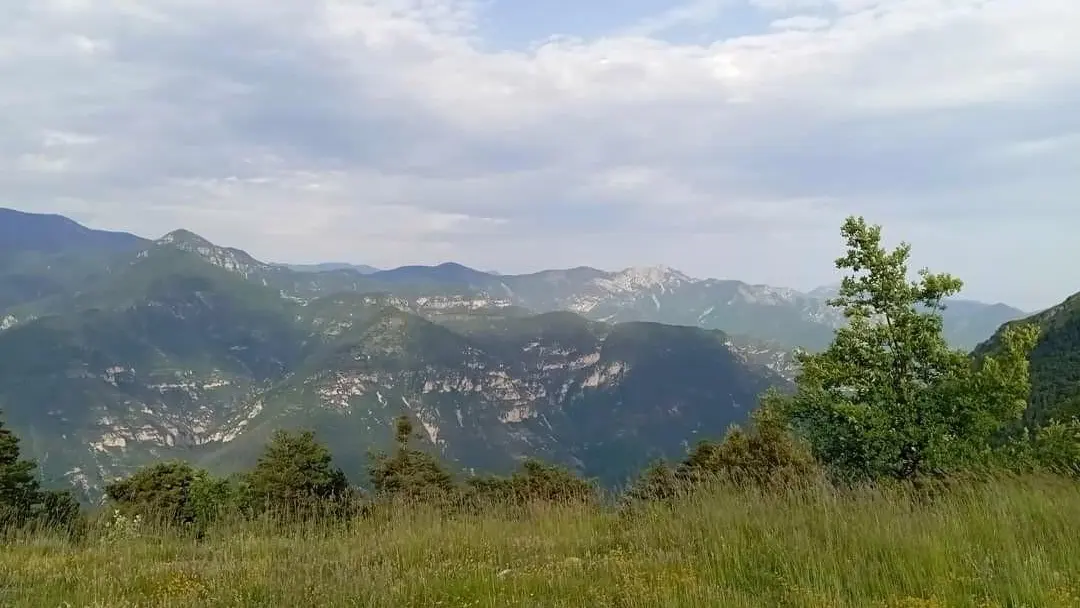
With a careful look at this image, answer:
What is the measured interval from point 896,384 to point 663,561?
13848 mm

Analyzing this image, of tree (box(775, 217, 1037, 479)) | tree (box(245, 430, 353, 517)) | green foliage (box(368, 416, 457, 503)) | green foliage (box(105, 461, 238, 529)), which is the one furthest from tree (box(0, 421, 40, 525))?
tree (box(775, 217, 1037, 479))

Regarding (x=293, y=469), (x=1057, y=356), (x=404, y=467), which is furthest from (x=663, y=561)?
(x=1057, y=356)

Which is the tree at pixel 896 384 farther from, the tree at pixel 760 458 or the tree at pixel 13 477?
the tree at pixel 13 477

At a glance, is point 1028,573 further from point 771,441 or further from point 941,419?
point 771,441

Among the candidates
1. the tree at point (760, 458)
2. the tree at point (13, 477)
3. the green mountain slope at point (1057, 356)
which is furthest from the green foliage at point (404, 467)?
the green mountain slope at point (1057, 356)

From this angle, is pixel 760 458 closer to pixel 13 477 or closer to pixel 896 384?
pixel 896 384

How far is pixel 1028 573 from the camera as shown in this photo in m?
5.73

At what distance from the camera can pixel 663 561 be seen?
7.20 meters

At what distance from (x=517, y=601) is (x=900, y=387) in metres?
15.6

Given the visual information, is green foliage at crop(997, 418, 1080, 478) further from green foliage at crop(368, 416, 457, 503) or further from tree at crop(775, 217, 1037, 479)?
green foliage at crop(368, 416, 457, 503)

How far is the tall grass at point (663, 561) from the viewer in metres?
5.91

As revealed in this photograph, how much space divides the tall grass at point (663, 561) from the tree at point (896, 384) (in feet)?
26.3

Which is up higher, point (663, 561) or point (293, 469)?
point (663, 561)

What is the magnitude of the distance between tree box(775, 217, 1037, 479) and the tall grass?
26.3 ft
